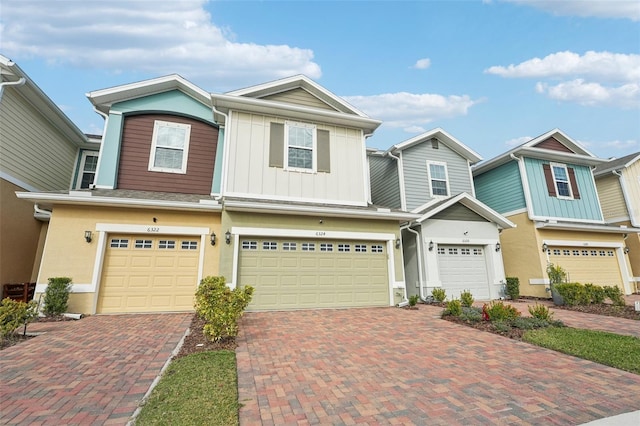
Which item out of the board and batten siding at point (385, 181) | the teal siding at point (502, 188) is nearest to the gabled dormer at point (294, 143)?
the board and batten siding at point (385, 181)

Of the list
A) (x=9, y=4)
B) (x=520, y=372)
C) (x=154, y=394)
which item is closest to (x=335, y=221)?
(x=520, y=372)

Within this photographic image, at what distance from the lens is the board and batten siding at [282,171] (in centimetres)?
952

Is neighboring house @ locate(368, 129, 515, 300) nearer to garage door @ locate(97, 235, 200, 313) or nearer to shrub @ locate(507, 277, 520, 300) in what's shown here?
shrub @ locate(507, 277, 520, 300)

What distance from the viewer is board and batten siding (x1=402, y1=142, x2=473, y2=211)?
13141mm

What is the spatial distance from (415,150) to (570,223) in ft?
26.9

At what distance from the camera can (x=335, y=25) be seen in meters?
12.0

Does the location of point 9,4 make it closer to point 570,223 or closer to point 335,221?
point 335,221

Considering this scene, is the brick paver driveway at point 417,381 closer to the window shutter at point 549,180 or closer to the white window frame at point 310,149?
the white window frame at point 310,149

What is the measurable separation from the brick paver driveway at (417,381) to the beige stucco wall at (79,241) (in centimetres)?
508

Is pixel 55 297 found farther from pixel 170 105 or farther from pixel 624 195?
pixel 624 195

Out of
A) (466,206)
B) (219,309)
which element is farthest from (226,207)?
(466,206)

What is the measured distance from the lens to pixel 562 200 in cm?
1420

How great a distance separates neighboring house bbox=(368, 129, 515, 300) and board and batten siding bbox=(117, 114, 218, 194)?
7951 millimetres

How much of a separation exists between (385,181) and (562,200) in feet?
29.1
